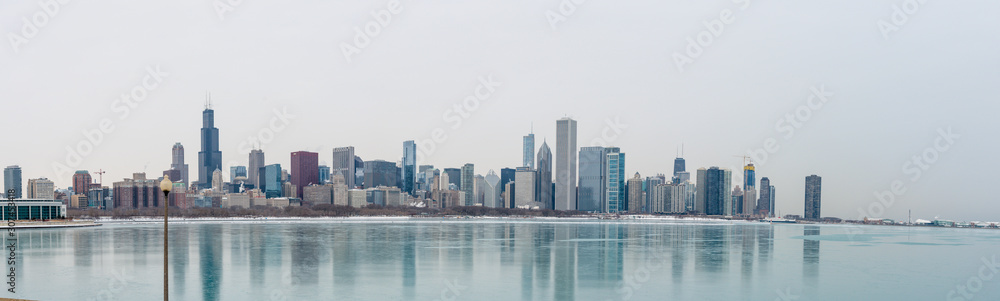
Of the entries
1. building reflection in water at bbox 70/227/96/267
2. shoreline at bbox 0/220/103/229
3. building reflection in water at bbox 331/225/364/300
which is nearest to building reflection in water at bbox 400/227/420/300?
building reflection in water at bbox 331/225/364/300

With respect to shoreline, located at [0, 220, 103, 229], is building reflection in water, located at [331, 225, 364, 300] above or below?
above

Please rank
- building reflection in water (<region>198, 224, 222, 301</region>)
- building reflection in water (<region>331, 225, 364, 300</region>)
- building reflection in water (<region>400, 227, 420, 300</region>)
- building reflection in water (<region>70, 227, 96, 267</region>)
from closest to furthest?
1. building reflection in water (<region>198, 224, 222, 301</region>)
2. building reflection in water (<region>400, 227, 420, 300</region>)
3. building reflection in water (<region>331, 225, 364, 300</region>)
4. building reflection in water (<region>70, 227, 96, 267</region>)

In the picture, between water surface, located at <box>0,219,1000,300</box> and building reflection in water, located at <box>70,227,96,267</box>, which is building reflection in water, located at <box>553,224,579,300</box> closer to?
water surface, located at <box>0,219,1000,300</box>

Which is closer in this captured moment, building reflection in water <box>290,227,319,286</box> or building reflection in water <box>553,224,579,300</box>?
building reflection in water <box>553,224,579,300</box>

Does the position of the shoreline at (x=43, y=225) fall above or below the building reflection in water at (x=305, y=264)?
below

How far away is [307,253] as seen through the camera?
5553cm

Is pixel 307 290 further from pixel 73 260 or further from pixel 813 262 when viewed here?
pixel 813 262

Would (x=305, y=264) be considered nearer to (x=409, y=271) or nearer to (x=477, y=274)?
(x=409, y=271)

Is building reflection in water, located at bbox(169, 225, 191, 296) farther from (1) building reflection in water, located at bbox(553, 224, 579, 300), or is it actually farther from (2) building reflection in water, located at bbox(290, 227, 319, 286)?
(1) building reflection in water, located at bbox(553, 224, 579, 300)

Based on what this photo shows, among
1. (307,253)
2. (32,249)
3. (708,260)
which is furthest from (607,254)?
(32,249)

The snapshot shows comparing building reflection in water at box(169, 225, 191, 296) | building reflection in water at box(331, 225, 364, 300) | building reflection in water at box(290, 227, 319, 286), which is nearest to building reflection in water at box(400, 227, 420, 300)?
building reflection in water at box(331, 225, 364, 300)

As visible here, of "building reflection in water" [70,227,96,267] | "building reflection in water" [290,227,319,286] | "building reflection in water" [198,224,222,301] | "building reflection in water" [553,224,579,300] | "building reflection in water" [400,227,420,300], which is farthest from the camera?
"building reflection in water" [70,227,96,267]

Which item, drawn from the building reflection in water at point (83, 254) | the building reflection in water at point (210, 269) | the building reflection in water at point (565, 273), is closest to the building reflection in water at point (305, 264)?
the building reflection in water at point (210, 269)

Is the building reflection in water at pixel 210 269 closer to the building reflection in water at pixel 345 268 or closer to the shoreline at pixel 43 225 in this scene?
the building reflection in water at pixel 345 268
